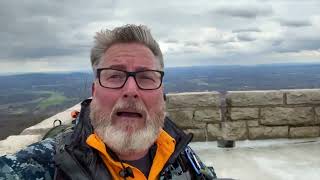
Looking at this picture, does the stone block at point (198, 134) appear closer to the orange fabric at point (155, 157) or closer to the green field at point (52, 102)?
the orange fabric at point (155, 157)

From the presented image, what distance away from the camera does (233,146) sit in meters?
6.96

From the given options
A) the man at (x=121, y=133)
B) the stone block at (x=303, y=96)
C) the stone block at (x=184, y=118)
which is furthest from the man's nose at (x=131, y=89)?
the stone block at (x=303, y=96)

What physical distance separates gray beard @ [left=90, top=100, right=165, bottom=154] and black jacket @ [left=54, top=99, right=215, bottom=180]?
0.05 meters

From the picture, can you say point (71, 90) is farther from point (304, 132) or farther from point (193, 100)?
point (304, 132)

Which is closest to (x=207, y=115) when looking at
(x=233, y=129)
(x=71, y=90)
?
(x=233, y=129)

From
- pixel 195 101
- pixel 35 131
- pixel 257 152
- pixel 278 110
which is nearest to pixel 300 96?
pixel 278 110

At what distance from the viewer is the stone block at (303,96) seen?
22.6ft

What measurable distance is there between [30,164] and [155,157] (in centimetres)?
58

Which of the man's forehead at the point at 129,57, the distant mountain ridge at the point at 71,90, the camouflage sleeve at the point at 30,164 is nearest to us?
the camouflage sleeve at the point at 30,164

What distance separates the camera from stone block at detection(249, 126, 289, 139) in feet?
22.7

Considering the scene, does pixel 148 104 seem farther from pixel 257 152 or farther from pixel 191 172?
pixel 257 152

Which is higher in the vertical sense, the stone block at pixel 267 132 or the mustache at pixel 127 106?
the mustache at pixel 127 106

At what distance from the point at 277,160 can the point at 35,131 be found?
372cm

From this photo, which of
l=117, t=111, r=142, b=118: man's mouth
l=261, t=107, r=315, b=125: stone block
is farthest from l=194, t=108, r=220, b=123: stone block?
l=117, t=111, r=142, b=118: man's mouth
